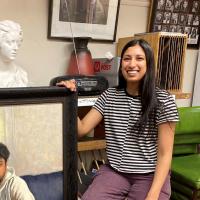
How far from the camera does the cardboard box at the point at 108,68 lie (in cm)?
185

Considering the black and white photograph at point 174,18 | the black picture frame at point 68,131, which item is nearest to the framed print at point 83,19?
the black and white photograph at point 174,18

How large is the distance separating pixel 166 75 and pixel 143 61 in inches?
25.4

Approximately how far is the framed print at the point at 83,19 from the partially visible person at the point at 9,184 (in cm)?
100

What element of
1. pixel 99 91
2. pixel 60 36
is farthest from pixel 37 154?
pixel 60 36

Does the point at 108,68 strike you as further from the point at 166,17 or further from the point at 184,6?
the point at 184,6

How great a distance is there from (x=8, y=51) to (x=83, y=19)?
709 millimetres

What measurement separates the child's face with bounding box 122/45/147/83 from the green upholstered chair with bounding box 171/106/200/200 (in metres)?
0.67

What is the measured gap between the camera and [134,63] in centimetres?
133

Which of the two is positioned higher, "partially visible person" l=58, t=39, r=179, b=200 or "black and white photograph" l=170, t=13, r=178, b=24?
"black and white photograph" l=170, t=13, r=178, b=24

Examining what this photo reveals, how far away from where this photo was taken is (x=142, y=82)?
54.3 inches

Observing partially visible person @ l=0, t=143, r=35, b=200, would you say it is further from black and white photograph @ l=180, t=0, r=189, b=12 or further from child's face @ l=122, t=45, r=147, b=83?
black and white photograph @ l=180, t=0, r=189, b=12

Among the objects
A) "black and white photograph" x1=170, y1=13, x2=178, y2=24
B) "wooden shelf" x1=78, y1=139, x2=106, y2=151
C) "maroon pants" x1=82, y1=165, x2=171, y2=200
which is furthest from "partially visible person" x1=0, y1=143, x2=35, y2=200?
"black and white photograph" x1=170, y1=13, x2=178, y2=24

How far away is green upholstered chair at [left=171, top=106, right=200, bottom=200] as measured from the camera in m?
1.75

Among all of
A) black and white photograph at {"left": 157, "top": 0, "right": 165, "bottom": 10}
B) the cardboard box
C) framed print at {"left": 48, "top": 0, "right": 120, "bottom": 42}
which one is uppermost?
black and white photograph at {"left": 157, "top": 0, "right": 165, "bottom": 10}
